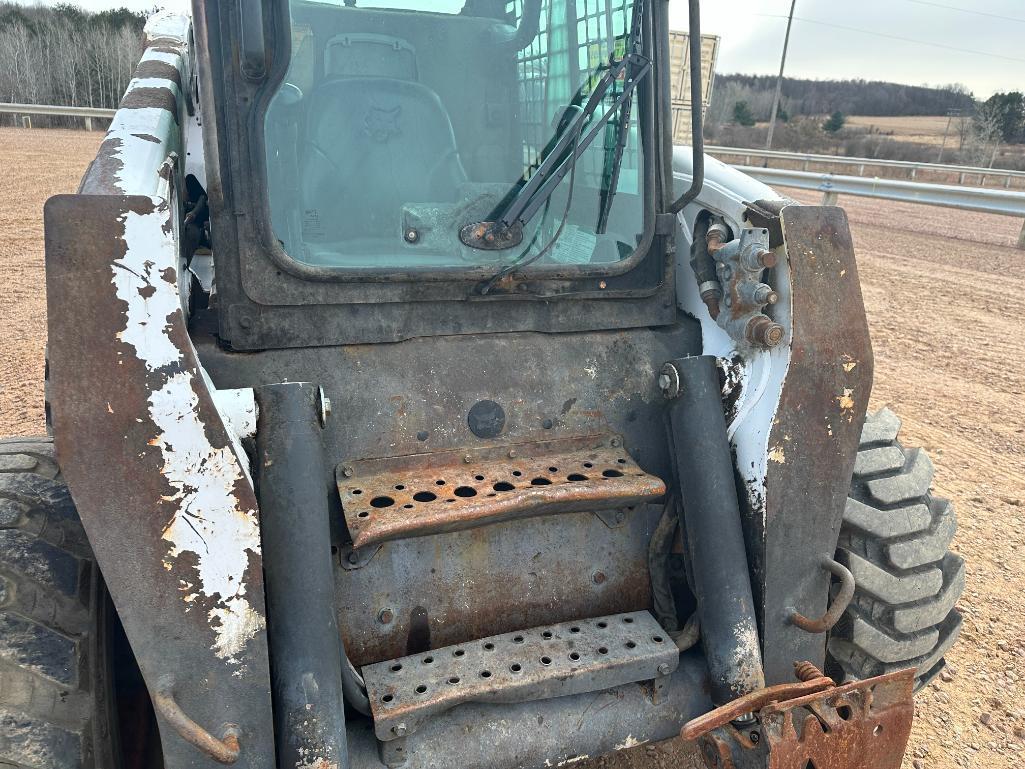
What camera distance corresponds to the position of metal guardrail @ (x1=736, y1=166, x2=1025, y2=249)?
11.3m

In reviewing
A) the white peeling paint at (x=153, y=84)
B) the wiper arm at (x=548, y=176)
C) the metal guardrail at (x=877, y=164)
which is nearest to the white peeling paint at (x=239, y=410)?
the wiper arm at (x=548, y=176)

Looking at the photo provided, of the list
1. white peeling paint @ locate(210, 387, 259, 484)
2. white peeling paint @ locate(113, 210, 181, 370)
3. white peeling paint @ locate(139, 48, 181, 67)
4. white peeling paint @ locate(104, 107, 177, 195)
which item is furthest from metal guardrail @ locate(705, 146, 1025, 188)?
white peeling paint @ locate(113, 210, 181, 370)

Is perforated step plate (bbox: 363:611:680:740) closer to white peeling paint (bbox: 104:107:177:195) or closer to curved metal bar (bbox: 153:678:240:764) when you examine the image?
curved metal bar (bbox: 153:678:240:764)

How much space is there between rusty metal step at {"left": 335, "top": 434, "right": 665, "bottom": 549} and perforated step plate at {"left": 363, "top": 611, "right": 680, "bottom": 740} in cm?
33

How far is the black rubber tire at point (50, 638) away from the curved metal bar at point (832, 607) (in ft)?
5.78

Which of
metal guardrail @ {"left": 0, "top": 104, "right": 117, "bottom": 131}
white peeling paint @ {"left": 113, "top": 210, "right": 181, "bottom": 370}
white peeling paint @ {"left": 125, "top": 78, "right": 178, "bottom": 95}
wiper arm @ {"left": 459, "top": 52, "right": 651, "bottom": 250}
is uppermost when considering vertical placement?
metal guardrail @ {"left": 0, "top": 104, "right": 117, "bottom": 131}

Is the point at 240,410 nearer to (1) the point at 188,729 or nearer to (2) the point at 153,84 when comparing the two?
(1) the point at 188,729

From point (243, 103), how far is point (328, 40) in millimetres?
355

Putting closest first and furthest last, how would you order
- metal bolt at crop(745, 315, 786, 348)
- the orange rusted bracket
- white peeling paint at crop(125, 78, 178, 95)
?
1. the orange rusted bracket
2. metal bolt at crop(745, 315, 786, 348)
3. white peeling paint at crop(125, 78, 178, 95)

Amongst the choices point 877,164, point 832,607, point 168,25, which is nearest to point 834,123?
point 877,164

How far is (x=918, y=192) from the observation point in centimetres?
1264

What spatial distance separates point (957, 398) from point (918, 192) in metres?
8.34

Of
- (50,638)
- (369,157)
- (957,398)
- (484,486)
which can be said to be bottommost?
(957,398)

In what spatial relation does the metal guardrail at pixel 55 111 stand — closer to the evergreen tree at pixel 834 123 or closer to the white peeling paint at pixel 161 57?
the white peeling paint at pixel 161 57
